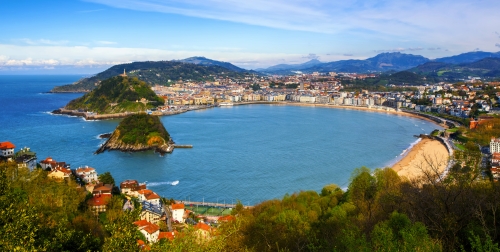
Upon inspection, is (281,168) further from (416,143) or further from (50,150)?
(50,150)

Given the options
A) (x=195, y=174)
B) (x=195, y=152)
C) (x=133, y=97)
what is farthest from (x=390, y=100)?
(x=195, y=174)

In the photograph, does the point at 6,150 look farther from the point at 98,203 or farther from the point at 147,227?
the point at 147,227

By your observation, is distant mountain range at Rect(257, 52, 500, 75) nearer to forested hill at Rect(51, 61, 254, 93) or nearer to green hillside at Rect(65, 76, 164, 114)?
forested hill at Rect(51, 61, 254, 93)

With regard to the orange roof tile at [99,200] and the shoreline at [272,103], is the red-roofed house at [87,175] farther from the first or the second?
the shoreline at [272,103]

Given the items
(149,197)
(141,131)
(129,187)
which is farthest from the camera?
(141,131)

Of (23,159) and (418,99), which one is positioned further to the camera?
(418,99)

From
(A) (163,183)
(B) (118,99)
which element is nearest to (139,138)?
(A) (163,183)
